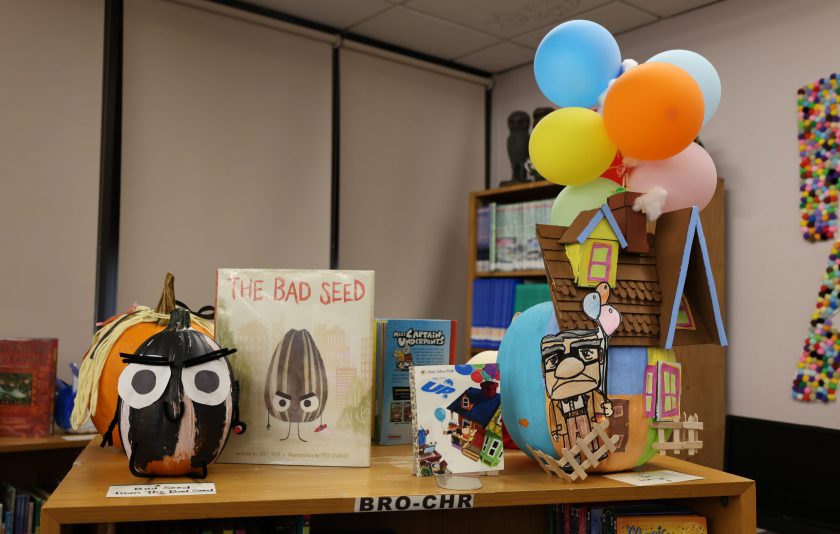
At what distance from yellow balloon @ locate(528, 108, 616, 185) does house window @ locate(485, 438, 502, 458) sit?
55 cm

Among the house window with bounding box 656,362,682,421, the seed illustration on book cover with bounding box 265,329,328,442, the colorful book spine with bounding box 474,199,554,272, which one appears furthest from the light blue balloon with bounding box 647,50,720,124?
the colorful book spine with bounding box 474,199,554,272

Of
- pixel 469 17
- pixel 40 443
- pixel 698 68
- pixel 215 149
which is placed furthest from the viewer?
pixel 469 17

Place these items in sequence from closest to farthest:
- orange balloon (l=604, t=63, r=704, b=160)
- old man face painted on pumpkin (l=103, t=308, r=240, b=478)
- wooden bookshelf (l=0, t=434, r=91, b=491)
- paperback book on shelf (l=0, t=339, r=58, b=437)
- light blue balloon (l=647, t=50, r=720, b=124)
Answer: old man face painted on pumpkin (l=103, t=308, r=240, b=478), orange balloon (l=604, t=63, r=704, b=160), light blue balloon (l=647, t=50, r=720, b=124), paperback book on shelf (l=0, t=339, r=58, b=437), wooden bookshelf (l=0, t=434, r=91, b=491)

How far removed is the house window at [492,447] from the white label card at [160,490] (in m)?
0.45

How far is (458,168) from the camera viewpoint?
4090 mm

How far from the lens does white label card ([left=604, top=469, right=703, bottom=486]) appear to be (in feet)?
3.91

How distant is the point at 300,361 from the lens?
1.21 m

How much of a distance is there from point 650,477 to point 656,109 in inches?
25.8

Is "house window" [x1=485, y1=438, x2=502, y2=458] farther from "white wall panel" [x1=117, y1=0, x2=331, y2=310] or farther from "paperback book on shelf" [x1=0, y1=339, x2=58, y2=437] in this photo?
"white wall panel" [x1=117, y1=0, x2=331, y2=310]

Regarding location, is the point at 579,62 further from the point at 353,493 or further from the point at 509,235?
the point at 509,235

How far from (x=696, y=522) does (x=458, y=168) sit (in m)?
3.03

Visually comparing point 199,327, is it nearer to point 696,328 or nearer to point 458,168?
point 696,328

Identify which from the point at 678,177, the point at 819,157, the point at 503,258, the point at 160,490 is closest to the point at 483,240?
the point at 503,258

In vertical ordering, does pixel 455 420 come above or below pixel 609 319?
below
